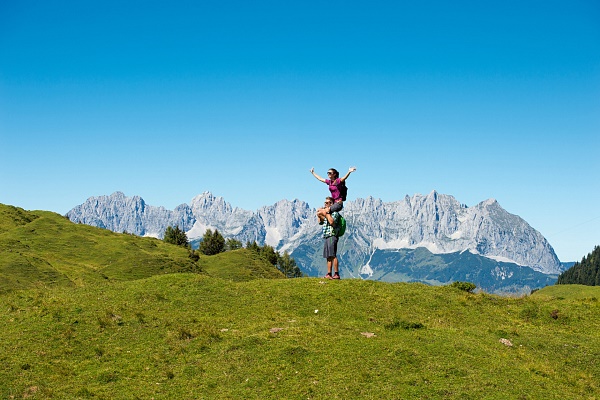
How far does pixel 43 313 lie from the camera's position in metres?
23.8

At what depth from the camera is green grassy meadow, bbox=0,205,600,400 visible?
57.2 feet

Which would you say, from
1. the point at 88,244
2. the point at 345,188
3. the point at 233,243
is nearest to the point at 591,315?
the point at 345,188

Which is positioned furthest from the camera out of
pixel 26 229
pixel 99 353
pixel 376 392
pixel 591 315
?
pixel 26 229

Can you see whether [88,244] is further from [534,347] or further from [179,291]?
[534,347]

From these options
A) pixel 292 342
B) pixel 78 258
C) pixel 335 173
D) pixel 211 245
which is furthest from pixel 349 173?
pixel 211 245

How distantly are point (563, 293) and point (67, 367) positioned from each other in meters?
49.2

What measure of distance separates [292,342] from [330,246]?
10108 mm

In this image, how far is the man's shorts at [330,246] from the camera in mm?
29984

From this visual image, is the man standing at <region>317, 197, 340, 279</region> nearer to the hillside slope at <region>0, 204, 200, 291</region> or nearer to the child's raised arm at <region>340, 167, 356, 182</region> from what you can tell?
the child's raised arm at <region>340, 167, 356, 182</region>

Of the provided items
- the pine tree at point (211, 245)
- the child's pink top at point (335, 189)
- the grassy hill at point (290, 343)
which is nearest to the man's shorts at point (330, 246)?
the grassy hill at point (290, 343)

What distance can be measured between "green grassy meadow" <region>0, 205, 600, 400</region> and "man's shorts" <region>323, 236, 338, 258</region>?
1800 millimetres

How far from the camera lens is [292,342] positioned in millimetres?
20719

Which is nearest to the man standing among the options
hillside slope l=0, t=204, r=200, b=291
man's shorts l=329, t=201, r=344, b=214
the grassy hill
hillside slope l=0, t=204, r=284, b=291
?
man's shorts l=329, t=201, r=344, b=214

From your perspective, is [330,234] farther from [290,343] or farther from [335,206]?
[290,343]
